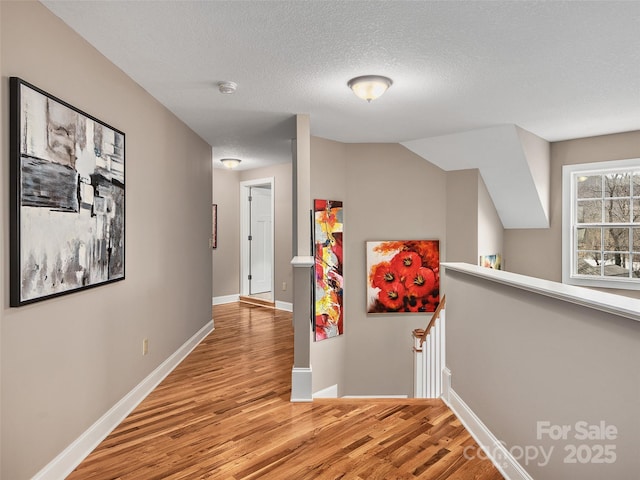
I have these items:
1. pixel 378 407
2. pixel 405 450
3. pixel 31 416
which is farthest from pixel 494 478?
pixel 31 416

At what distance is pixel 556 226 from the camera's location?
5.05m

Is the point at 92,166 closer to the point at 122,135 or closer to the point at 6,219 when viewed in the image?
the point at 122,135

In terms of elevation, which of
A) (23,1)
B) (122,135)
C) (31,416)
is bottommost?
(31,416)

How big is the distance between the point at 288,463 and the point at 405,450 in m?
0.67

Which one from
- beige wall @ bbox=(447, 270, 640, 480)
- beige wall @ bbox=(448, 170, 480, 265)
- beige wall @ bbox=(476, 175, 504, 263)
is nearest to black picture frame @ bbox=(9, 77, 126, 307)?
beige wall @ bbox=(447, 270, 640, 480)

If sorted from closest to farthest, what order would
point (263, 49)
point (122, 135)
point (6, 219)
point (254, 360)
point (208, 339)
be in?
1. point (6, 219)
2. point (263, 49)
3. point (122, 135)
4. point (254, 360)
5. point (208, 339)

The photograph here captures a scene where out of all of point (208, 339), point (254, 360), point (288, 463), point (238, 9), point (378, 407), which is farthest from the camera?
point (208, 339)

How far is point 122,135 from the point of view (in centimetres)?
269

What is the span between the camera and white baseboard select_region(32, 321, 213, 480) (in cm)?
202

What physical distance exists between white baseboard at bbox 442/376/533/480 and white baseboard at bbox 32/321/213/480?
88.0 inches

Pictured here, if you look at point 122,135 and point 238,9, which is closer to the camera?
point 238,9

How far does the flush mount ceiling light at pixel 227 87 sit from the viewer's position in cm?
292

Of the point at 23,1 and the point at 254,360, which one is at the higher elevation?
the point at 23,1

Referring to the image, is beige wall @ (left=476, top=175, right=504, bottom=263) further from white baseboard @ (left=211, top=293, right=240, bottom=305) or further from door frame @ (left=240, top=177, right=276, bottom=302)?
white baseboard @ (left=211, top=293, right=240, bottom=305)
